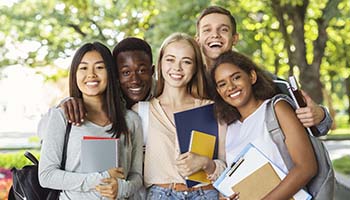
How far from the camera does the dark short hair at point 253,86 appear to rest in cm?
319

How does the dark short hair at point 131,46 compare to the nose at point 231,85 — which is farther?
the dark short hair at point 131,46

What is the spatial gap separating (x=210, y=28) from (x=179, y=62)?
0.56m

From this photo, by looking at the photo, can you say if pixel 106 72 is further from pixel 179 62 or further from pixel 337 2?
pixel 337 2

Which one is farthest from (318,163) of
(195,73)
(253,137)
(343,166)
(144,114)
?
(343,166)

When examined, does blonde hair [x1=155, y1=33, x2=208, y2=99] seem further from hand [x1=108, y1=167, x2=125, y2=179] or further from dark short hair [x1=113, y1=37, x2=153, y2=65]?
hand [x1=108, y1=167, x2=125, y2=179]

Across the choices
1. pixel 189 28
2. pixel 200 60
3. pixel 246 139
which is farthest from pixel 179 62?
pixel 189 28

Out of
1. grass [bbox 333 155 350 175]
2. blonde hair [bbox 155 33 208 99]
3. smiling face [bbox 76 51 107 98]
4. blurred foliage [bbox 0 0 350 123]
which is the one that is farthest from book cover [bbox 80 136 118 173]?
blurred foliage [bbox 0 0 350 123]

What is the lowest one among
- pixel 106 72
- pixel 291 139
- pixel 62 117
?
pixel 291 139

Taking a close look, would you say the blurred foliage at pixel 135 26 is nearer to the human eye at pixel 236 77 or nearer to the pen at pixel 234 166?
the human eye at pixel 236 77

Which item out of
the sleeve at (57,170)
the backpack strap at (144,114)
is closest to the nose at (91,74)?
the sleeve at (57,170)

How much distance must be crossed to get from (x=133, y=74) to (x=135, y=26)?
13959 millimetres

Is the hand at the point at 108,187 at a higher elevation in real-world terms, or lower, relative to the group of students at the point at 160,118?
lower

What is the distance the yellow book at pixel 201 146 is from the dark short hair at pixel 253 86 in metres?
0.14

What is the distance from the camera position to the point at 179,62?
3.37 metres
